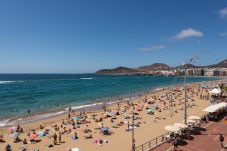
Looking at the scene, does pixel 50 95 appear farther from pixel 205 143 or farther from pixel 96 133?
pixel 205 143

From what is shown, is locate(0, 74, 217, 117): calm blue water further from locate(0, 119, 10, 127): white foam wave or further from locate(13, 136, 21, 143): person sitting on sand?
locate(13, 136, 21, 143): person sitting on sand

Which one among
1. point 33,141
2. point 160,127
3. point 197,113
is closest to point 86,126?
point 33,141

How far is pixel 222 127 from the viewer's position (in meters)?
20.9

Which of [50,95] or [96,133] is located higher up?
[50,95]

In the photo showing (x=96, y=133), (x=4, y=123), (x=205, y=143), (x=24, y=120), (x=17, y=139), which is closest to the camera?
(x=205, y=143)

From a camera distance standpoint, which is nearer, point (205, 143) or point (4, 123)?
point (205, 143)

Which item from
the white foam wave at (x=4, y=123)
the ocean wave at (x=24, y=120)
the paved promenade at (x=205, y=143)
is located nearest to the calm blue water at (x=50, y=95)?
the ocean wave at (x=24, y=120)

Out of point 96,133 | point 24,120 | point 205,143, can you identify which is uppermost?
point 205,143

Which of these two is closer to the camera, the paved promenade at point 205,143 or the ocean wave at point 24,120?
the paved promenade at point 205,143

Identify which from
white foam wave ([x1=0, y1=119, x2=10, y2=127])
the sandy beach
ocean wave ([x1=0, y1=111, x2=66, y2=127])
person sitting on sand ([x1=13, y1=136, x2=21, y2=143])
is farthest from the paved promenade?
white foam wave ([x1=0, y1=119, x2=10, y2=127])

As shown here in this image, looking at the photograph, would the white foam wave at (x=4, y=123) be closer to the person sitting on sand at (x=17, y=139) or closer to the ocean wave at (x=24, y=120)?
the ocean wave at (x=24, y=120)

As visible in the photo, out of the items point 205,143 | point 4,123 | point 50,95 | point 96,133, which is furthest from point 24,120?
point 50,95

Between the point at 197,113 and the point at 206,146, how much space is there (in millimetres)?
16663

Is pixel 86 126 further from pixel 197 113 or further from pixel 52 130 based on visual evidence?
pixel 197 113
